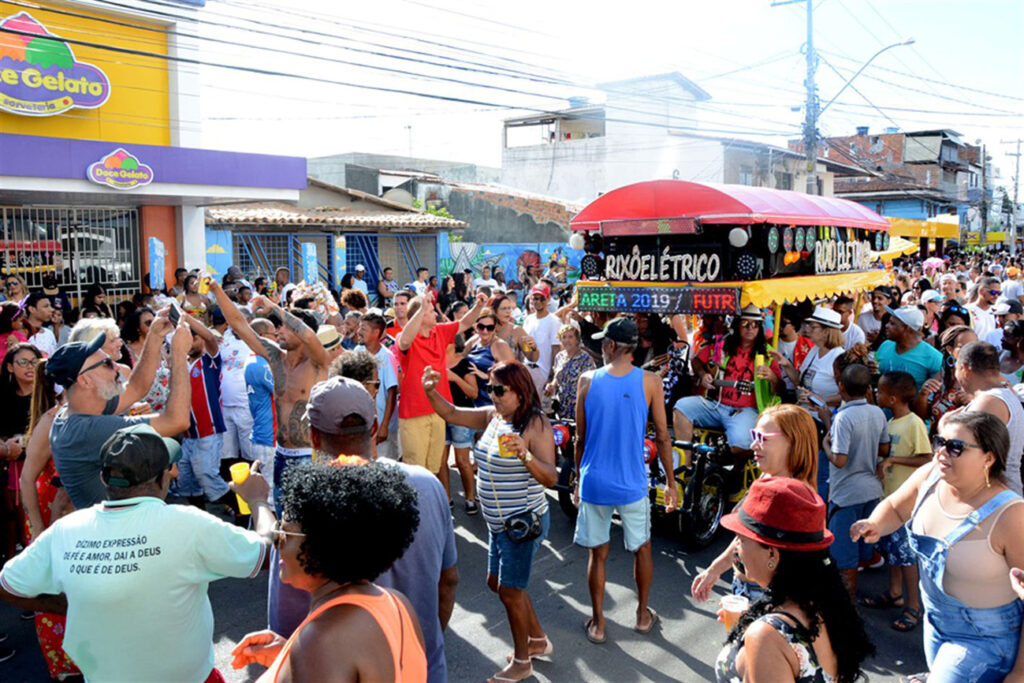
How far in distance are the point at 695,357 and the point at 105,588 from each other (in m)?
5.64

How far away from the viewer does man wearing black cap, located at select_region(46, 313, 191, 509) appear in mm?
3525

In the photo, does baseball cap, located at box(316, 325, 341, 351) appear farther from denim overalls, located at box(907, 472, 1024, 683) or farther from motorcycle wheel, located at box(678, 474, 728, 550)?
denim overalls, located at box(907, 472, 1024, 683)

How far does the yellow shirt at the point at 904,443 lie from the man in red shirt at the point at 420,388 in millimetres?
3453

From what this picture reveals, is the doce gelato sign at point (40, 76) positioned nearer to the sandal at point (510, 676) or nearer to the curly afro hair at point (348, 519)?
the sandal at point (510, 676)

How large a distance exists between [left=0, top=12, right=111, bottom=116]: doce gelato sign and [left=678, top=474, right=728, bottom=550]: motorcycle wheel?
13908mm

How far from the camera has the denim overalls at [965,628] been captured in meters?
3.00

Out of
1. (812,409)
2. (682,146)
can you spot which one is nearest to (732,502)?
(812,409)

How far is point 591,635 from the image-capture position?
15.9 ft

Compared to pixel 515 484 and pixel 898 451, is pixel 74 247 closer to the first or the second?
pixel 515 484

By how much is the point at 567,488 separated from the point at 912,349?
10.8 feet

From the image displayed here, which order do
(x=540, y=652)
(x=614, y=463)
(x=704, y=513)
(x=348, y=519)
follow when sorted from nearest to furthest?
(x=348, y=519)
(x=540, y=652)
(x=614, y=463)
(x=704, y=513)

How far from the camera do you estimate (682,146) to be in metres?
36.8

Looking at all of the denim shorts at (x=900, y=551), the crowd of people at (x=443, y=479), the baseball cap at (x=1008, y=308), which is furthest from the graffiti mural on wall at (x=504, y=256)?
the denim shorts at (x=900, y=551)

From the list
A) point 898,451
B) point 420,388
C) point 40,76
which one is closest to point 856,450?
point 898,451
